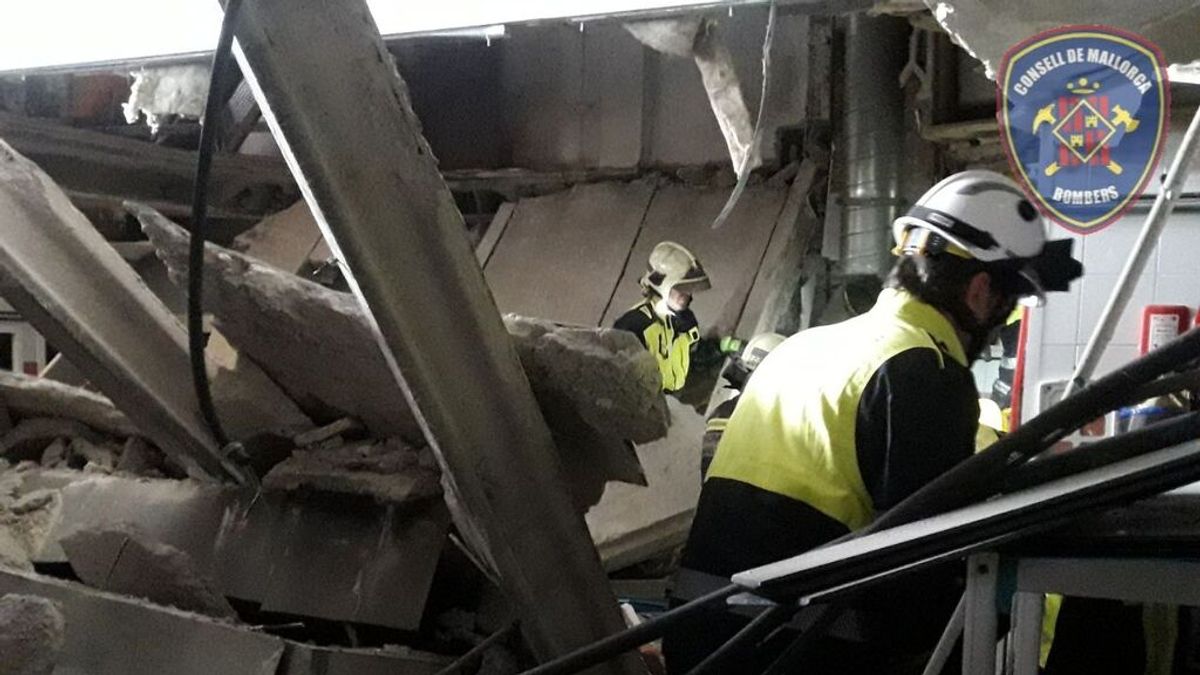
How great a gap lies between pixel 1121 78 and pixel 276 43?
5.65 feet

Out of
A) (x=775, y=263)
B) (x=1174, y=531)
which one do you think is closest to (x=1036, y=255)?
(x=1174, y=531)

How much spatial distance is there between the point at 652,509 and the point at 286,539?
1.83m

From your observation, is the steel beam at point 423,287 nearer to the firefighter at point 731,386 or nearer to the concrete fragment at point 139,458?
the concrete fragment at point 139,458

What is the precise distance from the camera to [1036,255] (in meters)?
2.02

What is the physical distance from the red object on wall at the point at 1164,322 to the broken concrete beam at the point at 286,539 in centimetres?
203

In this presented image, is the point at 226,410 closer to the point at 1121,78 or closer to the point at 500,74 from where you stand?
the point at 1121,78

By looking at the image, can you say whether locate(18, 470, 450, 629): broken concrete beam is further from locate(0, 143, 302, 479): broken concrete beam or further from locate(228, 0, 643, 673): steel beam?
locate(228, 0, 643, 673): steel beam

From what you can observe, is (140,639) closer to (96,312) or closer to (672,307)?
(96,312)

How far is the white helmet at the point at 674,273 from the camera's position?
555cm

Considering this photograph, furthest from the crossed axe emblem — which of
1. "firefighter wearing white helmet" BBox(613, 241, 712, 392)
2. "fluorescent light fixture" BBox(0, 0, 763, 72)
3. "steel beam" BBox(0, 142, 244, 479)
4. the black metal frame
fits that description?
"firefighter wearing white helmet" BBox(613, 241, 712, 392)

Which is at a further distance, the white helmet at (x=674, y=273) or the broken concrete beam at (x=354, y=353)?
the white helmet at (x=674, y=273)

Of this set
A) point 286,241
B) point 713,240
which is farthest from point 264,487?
point 286,241

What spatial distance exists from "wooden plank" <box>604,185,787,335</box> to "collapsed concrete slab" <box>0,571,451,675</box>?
392 centimetres

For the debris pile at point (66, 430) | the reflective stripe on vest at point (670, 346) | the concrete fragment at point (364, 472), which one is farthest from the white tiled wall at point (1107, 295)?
the debris pile at point (66, 430)
